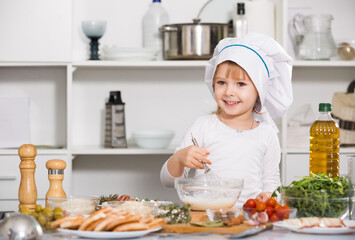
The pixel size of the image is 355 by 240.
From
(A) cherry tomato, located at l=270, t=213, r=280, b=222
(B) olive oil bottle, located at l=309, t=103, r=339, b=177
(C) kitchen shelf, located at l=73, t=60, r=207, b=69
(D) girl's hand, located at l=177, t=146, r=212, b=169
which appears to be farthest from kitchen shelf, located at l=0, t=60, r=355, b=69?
(A) cherry tomato, located at l=270, t=213, r=280, b=222

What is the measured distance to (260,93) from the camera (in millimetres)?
1924

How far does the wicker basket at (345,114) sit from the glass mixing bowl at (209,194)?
5.22 feet

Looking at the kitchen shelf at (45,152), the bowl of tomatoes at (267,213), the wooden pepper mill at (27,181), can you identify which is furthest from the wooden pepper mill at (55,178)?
the kitchen shelf at (45,152)

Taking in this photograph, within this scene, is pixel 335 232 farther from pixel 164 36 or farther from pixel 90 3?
pixel 90 3

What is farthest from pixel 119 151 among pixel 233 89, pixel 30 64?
pixel 233 89

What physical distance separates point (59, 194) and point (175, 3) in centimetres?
185

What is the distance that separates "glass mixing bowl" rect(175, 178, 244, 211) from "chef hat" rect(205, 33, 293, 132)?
0.59 m

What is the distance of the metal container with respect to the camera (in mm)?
2775

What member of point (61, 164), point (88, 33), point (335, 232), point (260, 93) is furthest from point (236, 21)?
point (335, 232)

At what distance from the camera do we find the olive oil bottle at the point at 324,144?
72.7 inches

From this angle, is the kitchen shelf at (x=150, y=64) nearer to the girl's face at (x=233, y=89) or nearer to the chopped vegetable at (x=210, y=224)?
the girl's face at (x=233, y=89)

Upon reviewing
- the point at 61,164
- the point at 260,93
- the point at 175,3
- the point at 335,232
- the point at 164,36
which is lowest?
the point at 335,232

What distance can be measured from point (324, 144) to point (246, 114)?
285mm

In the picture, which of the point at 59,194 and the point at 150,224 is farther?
the point at 59,194
